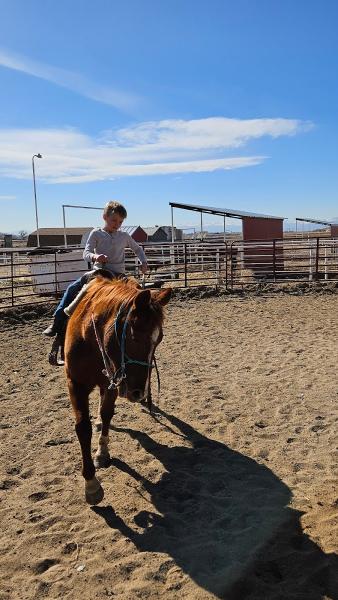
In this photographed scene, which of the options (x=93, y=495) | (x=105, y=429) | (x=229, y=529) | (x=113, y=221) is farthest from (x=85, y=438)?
(x=113, y=221)

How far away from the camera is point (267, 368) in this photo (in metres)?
6.18

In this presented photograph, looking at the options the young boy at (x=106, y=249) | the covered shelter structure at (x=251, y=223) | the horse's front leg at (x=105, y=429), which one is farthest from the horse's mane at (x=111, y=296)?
the covered shelter structure at (x=251, y=223)

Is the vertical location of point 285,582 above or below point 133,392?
below

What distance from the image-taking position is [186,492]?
332 centimetres

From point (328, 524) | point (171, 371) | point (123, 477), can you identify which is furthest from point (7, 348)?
point (328, 524)

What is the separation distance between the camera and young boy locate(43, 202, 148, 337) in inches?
152

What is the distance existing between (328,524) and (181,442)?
1.55 m

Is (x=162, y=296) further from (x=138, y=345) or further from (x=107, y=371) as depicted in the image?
(x=107, y=371)

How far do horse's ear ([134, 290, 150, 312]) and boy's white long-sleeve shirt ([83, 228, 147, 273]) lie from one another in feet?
4.51

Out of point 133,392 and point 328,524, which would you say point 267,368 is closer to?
point 328,524

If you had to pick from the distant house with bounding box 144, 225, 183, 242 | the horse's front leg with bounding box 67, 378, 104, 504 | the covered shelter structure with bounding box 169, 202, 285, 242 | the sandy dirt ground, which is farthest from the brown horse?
the distant house with bounding box 144, 225, 183, 242

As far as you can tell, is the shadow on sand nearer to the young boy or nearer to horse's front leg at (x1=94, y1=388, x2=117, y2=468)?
horse's front leg at (x1=94, y1=388, x2=117, y2=468)

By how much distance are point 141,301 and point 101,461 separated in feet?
5.84

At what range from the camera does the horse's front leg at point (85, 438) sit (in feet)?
10.3
